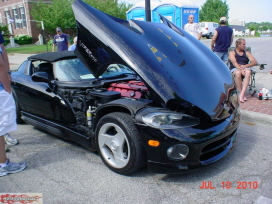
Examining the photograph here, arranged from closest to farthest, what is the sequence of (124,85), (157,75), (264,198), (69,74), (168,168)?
(264,198) < (168,168) < (157,75) < (124,85) < (69,74)

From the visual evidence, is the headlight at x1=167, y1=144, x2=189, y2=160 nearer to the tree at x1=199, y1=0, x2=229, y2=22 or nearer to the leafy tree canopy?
the leafy tree canopy

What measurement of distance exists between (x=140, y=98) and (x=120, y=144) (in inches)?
24.4

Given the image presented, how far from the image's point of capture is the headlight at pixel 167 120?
2594 mm

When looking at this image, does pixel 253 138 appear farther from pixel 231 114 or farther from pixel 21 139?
pixel 21 139

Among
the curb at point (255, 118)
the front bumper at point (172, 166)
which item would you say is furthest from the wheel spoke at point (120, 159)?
the curb at point (255, 118)

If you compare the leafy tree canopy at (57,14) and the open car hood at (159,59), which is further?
the leafy tree canopy at (57,14)

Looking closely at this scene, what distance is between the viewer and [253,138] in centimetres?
392

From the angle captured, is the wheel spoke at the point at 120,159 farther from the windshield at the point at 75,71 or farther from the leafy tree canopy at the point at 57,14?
the leafy tree canopy at the point at 57,14

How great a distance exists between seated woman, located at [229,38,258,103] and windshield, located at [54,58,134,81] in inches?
119

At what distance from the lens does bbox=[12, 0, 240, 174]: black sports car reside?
2617mm

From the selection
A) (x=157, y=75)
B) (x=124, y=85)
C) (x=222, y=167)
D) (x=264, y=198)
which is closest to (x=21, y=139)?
(x=124, y=85)

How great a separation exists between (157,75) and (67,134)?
4.89 ft

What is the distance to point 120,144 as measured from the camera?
2.87 m

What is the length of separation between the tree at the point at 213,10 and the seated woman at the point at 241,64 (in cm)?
5937
